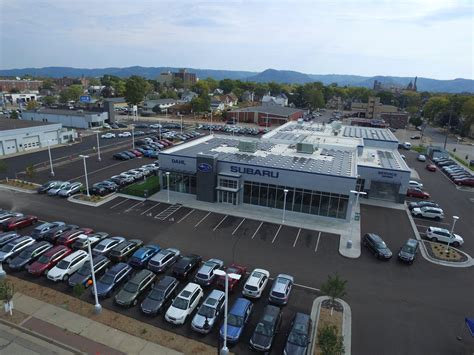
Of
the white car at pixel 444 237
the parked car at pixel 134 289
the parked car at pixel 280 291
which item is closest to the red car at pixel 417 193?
the white car at pixel 444 237

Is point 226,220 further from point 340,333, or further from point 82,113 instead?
point 82,113

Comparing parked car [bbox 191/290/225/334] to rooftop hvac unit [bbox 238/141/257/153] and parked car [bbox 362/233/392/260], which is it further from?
rooftop hvac unit [bbox 238/141/257/153]

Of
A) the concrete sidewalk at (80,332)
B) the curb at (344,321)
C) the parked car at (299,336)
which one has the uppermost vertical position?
the parked car at (299,336)

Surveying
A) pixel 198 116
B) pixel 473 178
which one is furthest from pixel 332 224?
pixel 198 116

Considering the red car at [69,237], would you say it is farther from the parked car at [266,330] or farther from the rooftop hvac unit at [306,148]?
the rooftop hvac unit at [306,148]

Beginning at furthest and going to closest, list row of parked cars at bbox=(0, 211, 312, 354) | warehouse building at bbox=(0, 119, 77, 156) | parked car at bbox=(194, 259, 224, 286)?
1. warehouse building at bbox=(0, 119, 77, 156)
2. parked car at bbox=(194, 259, 224, 286)
3. row of parked cars at bbox=(0, 211, 312, 354)

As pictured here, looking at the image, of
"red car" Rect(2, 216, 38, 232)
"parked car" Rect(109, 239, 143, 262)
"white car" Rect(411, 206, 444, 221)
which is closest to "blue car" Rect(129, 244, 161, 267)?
"parked car" Rect(109, 239, 143, 262)
